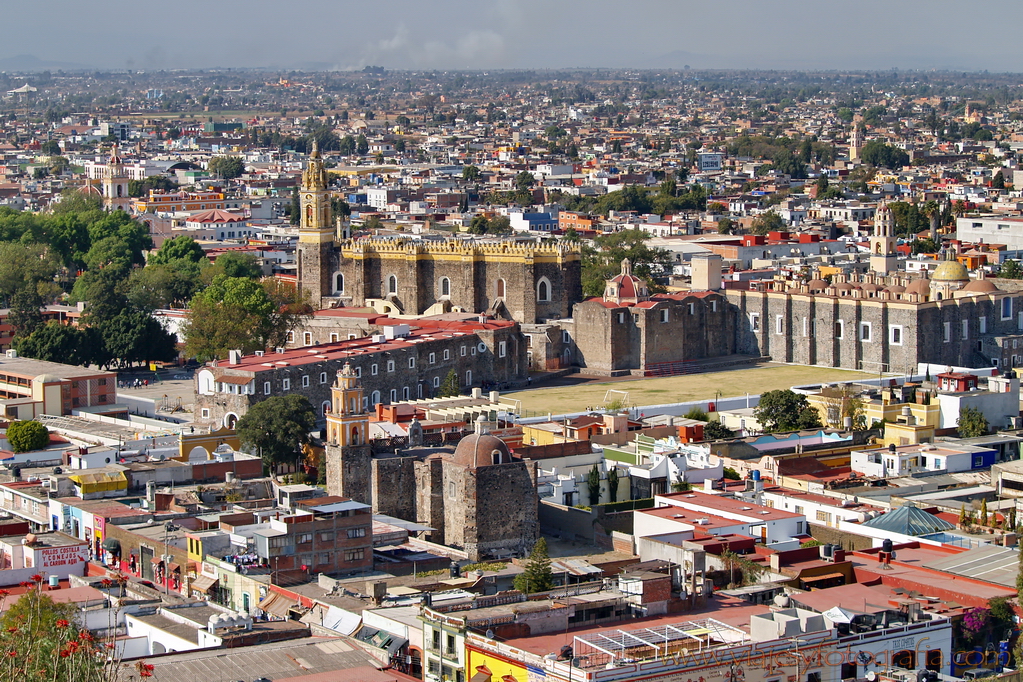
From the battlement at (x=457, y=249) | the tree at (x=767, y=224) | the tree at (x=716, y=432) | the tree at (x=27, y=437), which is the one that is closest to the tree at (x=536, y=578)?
the tree at (x=716, y=432)

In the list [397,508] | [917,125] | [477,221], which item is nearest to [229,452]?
[397,508]

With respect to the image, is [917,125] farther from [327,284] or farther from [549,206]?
[327,284]

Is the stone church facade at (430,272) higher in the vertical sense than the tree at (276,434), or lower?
higher

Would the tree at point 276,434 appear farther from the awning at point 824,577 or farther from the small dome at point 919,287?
the small dome at point 919,287

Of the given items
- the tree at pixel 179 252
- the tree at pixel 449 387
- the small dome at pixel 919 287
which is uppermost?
the small dome at pixel 919 287

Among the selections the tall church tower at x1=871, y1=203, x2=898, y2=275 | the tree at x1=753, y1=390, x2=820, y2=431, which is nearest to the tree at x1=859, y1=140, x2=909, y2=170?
the tall church tower at x1=871, y1=203, x2=898, y2=275

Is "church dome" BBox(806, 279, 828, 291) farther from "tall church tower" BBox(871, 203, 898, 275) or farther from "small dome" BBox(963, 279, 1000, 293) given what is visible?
"tall church tower" BBox(871, 203, 898, 275)
